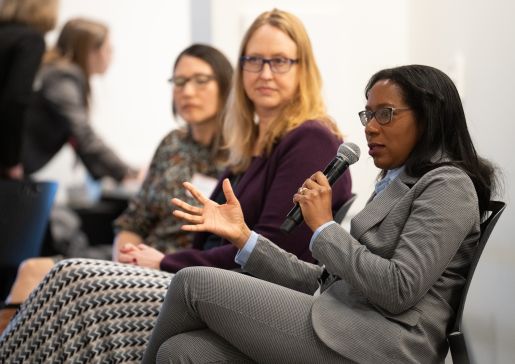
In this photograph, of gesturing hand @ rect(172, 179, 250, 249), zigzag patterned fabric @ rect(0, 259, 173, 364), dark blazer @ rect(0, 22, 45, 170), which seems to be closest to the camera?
gesturing hand @ rect(172, 179, 250, 249)

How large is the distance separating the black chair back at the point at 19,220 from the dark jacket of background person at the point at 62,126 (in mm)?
1459

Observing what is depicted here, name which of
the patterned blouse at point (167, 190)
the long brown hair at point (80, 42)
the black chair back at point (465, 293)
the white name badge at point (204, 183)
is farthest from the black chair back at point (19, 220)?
the black chair back at point (465, 293)

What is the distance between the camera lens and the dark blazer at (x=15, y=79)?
410 cm

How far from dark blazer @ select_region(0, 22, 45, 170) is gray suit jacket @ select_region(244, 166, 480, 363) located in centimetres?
247

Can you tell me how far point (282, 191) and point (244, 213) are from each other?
0.60ft

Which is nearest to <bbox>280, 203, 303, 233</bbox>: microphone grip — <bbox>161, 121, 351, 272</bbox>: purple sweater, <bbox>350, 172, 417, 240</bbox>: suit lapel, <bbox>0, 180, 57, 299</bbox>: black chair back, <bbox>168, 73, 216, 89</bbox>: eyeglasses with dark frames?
<bbox>350, 172, 417, 240</bbox>: suit lapel

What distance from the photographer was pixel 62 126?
5105 millimetres

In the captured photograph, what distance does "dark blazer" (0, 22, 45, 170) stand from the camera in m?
4.10

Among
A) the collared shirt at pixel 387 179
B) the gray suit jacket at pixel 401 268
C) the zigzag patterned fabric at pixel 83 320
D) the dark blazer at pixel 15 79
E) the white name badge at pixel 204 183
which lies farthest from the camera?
the dark blazer at pixel 15 79

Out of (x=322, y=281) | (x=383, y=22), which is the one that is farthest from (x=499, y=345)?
(x=383, y=22)

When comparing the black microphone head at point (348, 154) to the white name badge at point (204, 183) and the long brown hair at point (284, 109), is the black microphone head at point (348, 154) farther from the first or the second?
the white name badge at point (204, 183)

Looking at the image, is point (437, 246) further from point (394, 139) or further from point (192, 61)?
point (192, 61)

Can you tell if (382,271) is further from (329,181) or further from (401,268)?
Result: (329,181)

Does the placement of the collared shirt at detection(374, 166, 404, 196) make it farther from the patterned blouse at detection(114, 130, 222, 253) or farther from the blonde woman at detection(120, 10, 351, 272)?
the patterned blouse at detection(114, 130, 222, 253)
